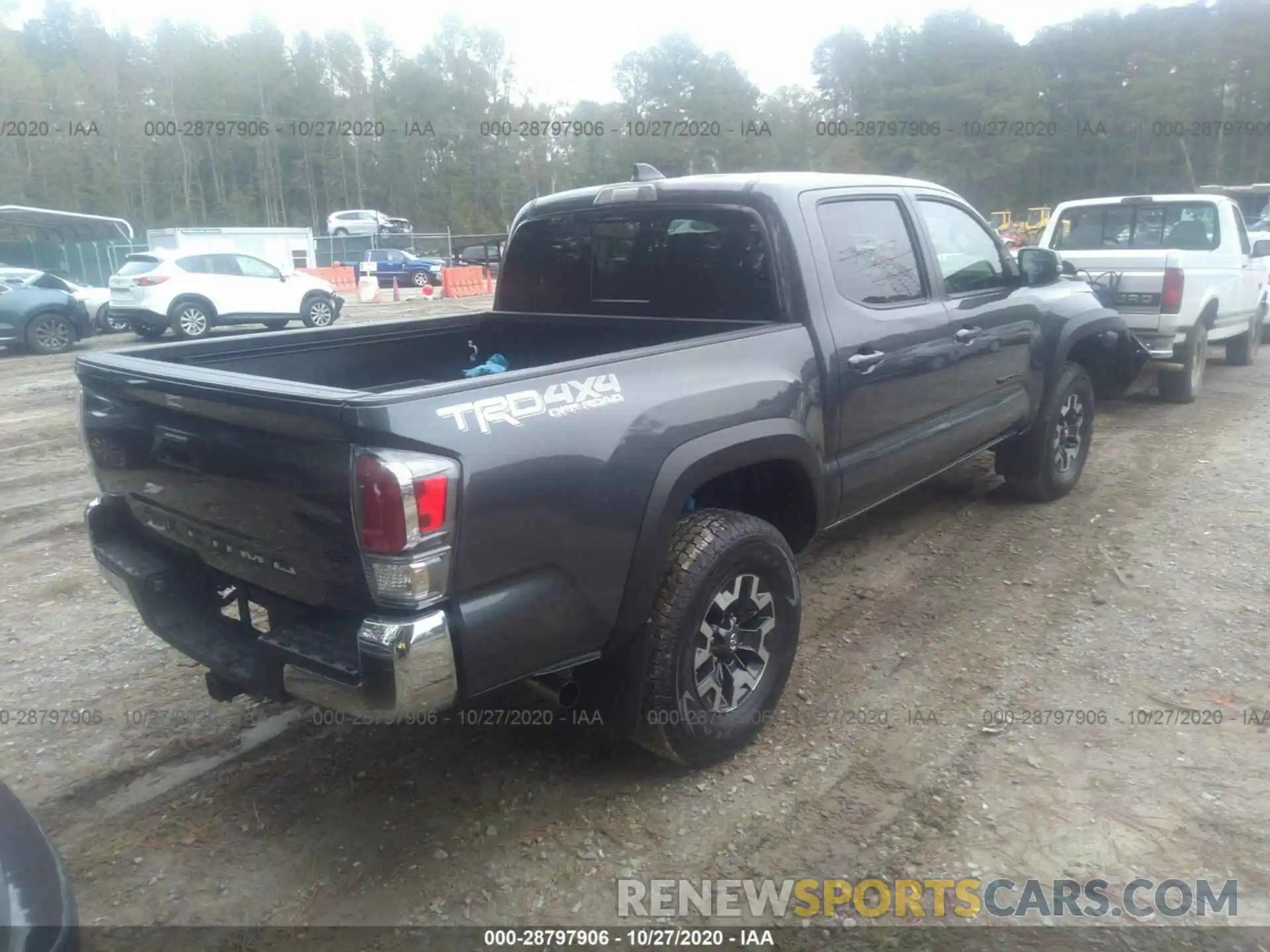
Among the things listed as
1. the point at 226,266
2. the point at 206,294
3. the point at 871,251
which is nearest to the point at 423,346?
the point at 871,251

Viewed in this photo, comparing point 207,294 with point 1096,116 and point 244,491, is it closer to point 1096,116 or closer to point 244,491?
point 244,491

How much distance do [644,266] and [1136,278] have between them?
5761mm

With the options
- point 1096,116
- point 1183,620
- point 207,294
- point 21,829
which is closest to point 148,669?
point 21,829

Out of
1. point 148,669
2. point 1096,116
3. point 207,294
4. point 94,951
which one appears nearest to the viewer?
point 94,951

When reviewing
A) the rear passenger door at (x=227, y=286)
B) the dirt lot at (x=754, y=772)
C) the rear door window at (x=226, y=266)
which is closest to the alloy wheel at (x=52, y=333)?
the rear passenger door at (x=227, y=286)

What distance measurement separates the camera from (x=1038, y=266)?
5.00 meters

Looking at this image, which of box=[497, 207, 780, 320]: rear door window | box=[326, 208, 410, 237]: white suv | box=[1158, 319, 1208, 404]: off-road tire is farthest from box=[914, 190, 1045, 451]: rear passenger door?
box=[326, 208, 410, 237]: white suv

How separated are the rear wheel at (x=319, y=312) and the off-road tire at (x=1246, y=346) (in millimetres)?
14848

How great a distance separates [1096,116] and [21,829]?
156 feet

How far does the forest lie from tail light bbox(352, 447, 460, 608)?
26.3 metres

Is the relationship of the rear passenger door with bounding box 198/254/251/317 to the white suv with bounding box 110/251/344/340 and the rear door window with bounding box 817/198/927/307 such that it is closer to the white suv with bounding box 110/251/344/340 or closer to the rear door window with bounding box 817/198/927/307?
the white suv with bounding box 110/251/344/340

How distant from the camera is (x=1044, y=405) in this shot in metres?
5.32

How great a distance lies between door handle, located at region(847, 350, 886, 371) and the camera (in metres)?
3.68

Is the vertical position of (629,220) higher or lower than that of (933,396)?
higher
